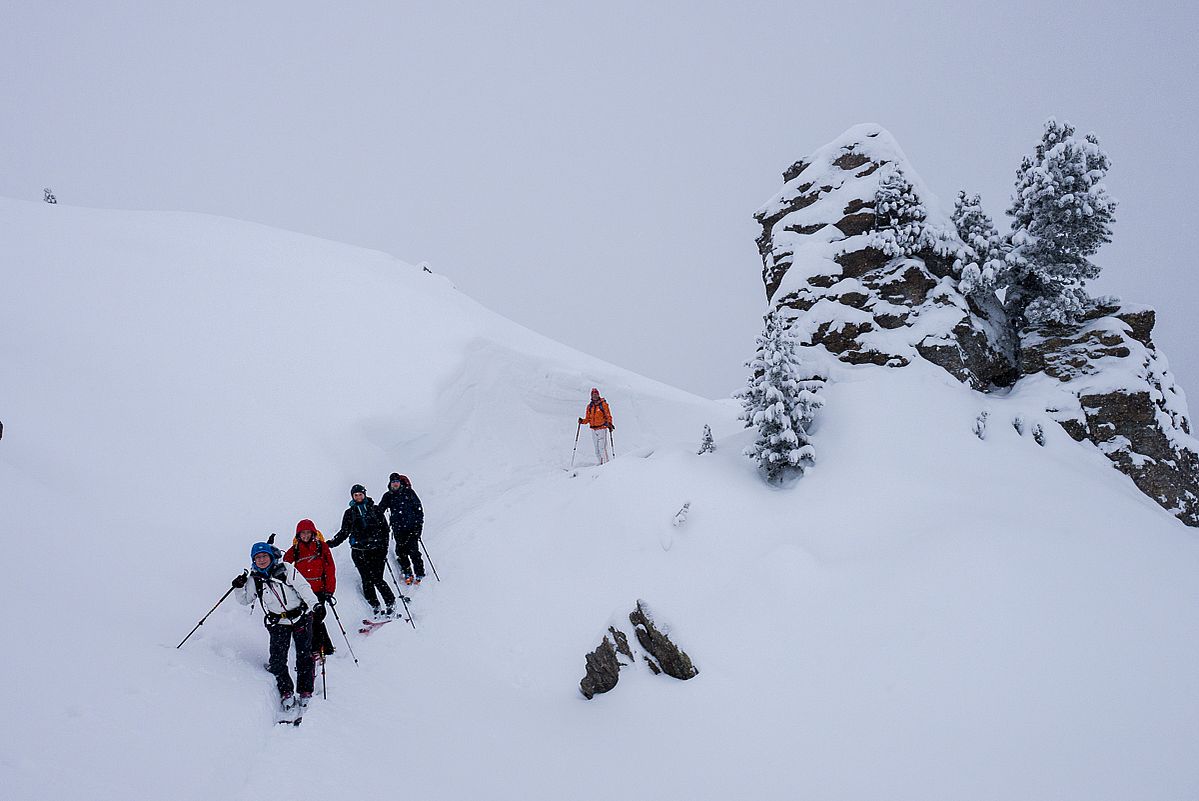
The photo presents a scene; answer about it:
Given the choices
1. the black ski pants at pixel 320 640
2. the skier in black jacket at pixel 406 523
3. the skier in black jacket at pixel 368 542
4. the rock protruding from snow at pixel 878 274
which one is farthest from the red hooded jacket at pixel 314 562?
the rock protruding from snow at pixel 878 274

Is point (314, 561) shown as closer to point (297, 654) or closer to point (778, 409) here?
point (297, 654)

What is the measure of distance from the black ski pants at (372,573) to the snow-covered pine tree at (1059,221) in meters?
20.1

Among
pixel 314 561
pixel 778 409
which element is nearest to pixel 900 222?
pixel 778 409

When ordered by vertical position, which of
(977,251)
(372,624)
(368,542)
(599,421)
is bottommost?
(372,624)

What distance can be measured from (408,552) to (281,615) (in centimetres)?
422

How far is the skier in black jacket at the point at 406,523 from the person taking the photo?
11.6 metres

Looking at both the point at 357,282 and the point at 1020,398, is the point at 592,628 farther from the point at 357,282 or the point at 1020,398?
the point at 357,282

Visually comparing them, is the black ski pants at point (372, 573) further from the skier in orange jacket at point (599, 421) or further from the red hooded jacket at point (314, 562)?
the skier in orange jacket at point (599, 421)

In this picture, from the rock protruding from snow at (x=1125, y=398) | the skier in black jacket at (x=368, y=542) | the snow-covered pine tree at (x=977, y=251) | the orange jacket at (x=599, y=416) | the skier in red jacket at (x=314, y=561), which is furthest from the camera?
the orange jacket at (x=599, y=416)

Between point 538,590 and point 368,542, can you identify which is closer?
point 368,542

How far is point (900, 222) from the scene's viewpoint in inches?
688

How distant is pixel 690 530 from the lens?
11.9 meters

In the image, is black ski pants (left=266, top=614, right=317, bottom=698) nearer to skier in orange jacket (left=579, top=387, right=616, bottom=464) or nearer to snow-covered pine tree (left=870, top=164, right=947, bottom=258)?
skier in orange jacket (left=579, top=387, right=616, bottom=464)

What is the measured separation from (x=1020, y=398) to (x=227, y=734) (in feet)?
66.1
